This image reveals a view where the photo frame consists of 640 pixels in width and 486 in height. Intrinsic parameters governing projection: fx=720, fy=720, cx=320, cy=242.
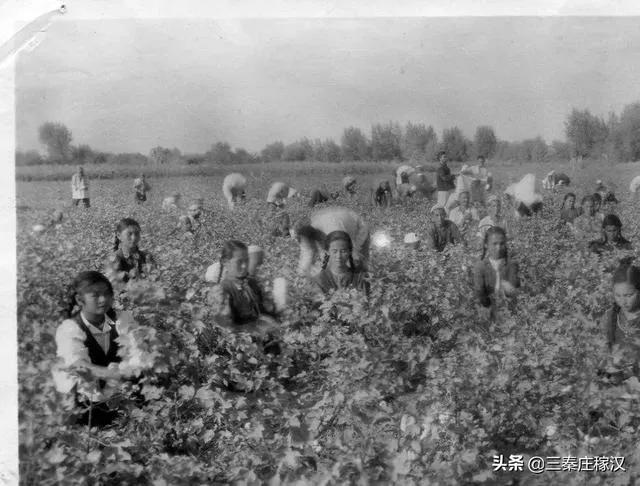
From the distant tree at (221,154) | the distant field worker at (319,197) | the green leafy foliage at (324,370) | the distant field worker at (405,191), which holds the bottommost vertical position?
the green leafy foliage at (324,370)

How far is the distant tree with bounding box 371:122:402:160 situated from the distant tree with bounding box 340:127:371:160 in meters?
0.04

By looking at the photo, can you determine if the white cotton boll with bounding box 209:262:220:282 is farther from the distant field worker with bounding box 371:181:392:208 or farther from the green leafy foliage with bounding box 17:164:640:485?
the distant field worker with bounding box 371:181:392:208

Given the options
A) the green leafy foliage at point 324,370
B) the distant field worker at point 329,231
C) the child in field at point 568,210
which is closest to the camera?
the green leafy foliage at point 324,370

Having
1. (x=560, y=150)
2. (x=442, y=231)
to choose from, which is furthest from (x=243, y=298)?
(x=560, y=150)

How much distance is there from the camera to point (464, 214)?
13.2 feet

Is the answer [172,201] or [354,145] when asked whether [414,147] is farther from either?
[172,201]

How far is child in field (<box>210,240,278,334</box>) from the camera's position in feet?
12.2

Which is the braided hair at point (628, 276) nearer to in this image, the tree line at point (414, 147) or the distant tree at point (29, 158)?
the tree line at point (414, 147)

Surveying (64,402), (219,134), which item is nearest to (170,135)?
(219,134)

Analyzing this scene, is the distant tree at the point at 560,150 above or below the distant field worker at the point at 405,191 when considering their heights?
above

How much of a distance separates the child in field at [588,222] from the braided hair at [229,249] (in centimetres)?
192

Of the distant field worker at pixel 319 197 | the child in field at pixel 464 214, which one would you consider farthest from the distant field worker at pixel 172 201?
the child in field at pixel 464 214

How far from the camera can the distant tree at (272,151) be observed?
372 centimetres

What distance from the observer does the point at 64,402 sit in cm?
331
